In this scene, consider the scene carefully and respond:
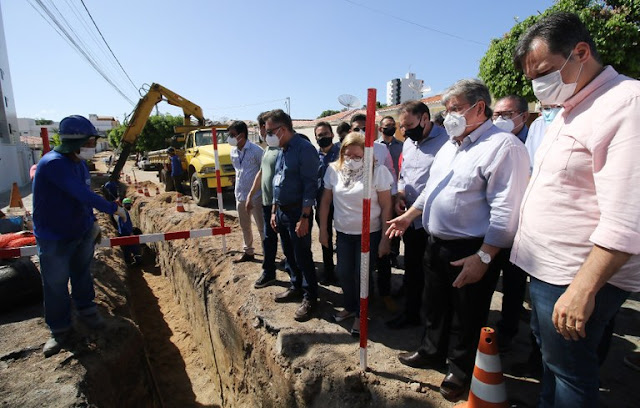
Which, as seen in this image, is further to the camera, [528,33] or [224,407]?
[224,407]

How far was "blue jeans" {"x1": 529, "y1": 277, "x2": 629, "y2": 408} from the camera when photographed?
→ 1354mm

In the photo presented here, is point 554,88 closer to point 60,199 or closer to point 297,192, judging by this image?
point 297,192

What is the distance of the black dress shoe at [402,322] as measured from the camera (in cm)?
300

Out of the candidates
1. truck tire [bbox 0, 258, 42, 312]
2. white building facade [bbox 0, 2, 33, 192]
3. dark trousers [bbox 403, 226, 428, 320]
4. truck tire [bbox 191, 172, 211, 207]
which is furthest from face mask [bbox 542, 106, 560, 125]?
white building facade [bbox 0, 2, 33, 192]

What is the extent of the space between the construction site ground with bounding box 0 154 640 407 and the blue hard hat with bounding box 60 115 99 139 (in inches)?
71.5

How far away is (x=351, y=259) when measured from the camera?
297 cm

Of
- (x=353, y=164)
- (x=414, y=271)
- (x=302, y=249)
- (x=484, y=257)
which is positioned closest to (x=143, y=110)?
(x=302, y=249)

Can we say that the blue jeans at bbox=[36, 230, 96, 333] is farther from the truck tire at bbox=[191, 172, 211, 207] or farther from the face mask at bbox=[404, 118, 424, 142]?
the truck tire at bbox=[191, 172, 211, 207]

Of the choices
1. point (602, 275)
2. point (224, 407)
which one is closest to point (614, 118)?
point (602, 275)

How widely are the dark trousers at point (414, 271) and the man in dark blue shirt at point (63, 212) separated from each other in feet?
8.49

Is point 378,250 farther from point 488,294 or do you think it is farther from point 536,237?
point 536,237

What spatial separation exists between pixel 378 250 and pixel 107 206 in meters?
2.29

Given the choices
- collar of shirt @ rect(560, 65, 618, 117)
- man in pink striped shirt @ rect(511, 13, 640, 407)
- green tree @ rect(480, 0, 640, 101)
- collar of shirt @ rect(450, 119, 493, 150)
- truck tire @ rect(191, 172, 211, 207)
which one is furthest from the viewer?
truck tire @ rect(191, 172, 211, 207)

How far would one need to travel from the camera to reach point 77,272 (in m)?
3.23
